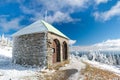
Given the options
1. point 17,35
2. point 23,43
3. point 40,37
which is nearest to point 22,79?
point 40,37

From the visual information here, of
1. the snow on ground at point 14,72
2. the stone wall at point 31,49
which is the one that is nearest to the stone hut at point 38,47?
the stone wall at point 31,49

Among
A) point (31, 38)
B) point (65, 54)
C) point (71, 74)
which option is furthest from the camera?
point (65, 54)

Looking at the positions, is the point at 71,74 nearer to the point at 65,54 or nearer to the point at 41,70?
the point at 41,70

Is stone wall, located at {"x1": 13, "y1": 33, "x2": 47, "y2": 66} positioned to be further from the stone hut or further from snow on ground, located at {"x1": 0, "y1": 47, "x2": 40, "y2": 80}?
snow on ground, located at {"x1": 0, "y1": 47, "x2": 40, "y2": 80}

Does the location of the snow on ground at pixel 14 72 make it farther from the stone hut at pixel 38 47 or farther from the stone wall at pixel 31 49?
the stone hut at pixel 38 47

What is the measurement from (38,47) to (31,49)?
142 cm

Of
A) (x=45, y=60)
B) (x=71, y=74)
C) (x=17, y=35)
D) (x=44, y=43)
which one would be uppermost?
(x=17, y=35)

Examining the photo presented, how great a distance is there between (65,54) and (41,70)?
39.0ft

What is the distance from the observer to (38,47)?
2252 cm

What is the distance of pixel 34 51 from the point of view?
74.8ft

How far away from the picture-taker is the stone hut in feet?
72.2

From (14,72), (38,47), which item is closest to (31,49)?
(38,47)

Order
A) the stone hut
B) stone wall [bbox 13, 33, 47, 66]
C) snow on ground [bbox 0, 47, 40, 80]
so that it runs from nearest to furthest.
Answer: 1. snow on ground [bbox 0, 47, 40, 80]
2. the stone hut
3. stone wall [bbox 13, 33, 47, 66]

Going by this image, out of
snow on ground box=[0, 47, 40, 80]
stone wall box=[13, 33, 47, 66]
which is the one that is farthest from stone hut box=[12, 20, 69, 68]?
snow on ground box=[0, 47, 40, 80]
